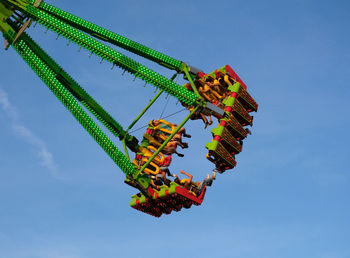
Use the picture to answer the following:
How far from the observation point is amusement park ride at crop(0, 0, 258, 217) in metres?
37.7

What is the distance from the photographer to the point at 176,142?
4147 centimetres

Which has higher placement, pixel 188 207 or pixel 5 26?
pixel 5 26

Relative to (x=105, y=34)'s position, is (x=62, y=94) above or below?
below

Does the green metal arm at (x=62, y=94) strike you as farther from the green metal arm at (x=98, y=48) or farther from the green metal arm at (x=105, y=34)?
the green metal arm at (x=105, y=34)

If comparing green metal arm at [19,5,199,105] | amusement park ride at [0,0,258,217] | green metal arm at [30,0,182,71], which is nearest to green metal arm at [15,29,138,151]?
amusement park ride at [0,0,258,217]

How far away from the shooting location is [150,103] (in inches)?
1654

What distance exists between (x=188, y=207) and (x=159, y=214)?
2.93m

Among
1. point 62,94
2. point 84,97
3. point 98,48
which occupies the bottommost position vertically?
point 62,94

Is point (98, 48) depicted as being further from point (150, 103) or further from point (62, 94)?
point (150, 103)

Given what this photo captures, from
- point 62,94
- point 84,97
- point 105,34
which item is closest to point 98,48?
point 105,34

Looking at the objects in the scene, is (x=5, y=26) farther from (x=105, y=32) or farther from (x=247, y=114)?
(x=247, y=114)

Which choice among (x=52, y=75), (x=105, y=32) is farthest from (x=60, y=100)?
(x=105, y=32)

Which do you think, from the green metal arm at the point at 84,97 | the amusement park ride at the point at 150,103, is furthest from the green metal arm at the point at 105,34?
the green metal arm at the point at 84,97

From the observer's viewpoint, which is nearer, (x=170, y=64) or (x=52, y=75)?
(x=52, y=75)
